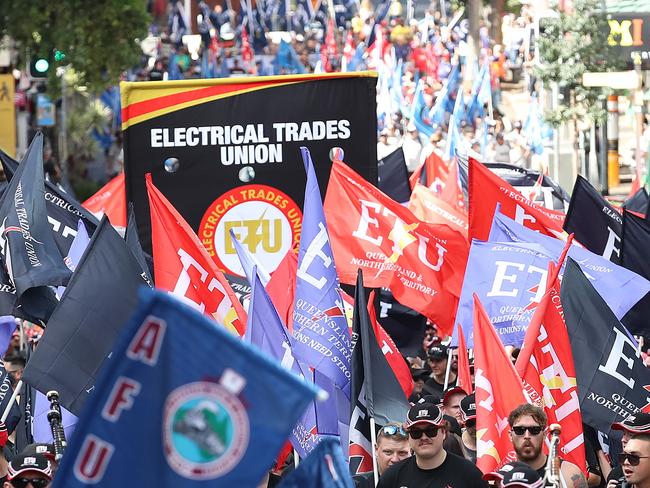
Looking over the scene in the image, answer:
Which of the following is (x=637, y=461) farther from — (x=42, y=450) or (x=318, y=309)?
(x=42, y=450)

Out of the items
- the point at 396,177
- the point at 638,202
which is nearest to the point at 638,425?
the point at 638,202

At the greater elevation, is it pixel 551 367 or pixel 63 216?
pixel 63 216

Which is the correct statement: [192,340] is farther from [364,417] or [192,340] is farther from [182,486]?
[364,417]

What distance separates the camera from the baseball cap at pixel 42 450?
289 inches

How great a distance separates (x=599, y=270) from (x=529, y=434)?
3544 mm

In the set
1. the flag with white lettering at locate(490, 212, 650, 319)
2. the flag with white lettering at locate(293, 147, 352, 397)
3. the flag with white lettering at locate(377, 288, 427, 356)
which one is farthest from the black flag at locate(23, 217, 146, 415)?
the flag with white lettering at locate(377, 288, 427, 356)

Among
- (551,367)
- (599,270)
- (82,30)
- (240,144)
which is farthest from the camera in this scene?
(82,30)

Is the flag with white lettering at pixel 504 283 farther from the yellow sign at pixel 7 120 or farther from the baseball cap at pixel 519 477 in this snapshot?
the yellow sign at pixel 7 120

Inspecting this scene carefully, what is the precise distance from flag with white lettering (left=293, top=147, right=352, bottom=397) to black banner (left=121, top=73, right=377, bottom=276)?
5.65 feet

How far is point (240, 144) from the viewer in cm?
1181

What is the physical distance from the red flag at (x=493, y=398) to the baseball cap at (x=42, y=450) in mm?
2139

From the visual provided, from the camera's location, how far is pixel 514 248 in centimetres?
1111

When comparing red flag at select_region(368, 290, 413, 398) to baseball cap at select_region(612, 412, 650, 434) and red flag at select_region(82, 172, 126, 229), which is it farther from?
red flag at select_region(82, 172, 126, 229)

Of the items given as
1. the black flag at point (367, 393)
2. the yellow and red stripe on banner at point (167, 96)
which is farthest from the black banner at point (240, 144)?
the black flag at point (367, 393)
